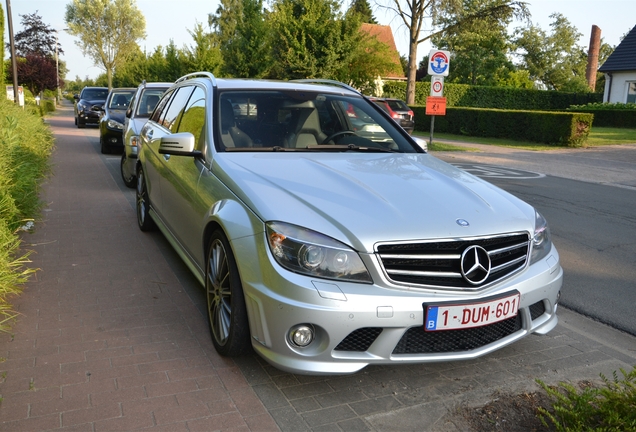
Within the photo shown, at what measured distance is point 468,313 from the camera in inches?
123

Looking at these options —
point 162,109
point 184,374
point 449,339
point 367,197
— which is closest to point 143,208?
point 162,109

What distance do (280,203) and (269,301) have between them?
56cm

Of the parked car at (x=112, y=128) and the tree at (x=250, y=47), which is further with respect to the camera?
the tree at (x=250, y=47)

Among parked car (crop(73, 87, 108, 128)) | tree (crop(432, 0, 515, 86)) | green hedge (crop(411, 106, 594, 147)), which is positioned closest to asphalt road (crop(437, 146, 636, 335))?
green hedge (crop(411, 106, 594, 147))

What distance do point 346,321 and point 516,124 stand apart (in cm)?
2241

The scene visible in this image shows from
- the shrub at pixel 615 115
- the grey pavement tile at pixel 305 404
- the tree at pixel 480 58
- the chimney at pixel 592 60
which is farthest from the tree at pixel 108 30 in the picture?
the grey pavement tile at pixel 305 404

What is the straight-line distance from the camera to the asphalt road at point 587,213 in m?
5.20

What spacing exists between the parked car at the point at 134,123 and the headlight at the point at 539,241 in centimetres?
678

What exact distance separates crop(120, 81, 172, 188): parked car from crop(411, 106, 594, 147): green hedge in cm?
1493

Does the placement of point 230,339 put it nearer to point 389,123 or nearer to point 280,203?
point 280,203

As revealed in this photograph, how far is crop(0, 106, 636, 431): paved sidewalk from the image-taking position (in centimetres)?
306

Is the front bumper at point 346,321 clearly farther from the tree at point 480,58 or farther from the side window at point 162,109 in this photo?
the tree at point 480,58

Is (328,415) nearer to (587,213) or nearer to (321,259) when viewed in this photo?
(321,259)

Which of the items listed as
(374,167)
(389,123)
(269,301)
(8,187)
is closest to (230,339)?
(269,301)
